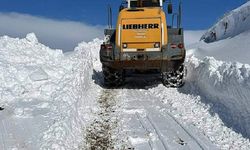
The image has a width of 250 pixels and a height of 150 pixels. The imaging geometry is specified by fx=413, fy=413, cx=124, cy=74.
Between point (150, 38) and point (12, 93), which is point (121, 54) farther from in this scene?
point (12, 93)

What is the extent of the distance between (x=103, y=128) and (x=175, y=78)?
17.5 ft

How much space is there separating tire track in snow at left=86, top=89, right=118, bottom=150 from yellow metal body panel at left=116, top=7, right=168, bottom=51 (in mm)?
2610

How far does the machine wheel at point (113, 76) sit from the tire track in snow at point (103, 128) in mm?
2480

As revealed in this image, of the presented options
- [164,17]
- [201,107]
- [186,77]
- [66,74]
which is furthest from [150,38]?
[201,107]

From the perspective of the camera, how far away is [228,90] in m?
8.55

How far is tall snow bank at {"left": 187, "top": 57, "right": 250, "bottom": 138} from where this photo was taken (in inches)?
292

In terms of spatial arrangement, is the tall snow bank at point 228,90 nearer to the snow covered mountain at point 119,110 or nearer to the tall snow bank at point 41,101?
the snow covered mountain at point 119,110

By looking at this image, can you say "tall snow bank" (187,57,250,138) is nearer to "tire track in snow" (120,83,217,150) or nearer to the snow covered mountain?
the snow covered mountain

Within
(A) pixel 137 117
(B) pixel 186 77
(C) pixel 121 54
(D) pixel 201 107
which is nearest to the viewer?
(A) pixel 137 117

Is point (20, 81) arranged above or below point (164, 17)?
below

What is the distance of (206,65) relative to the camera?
37.3 ft

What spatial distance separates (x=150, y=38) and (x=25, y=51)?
14.8ft

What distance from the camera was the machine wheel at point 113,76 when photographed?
12.9m

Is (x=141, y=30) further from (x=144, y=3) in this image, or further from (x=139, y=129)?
(x=139, y=129)
